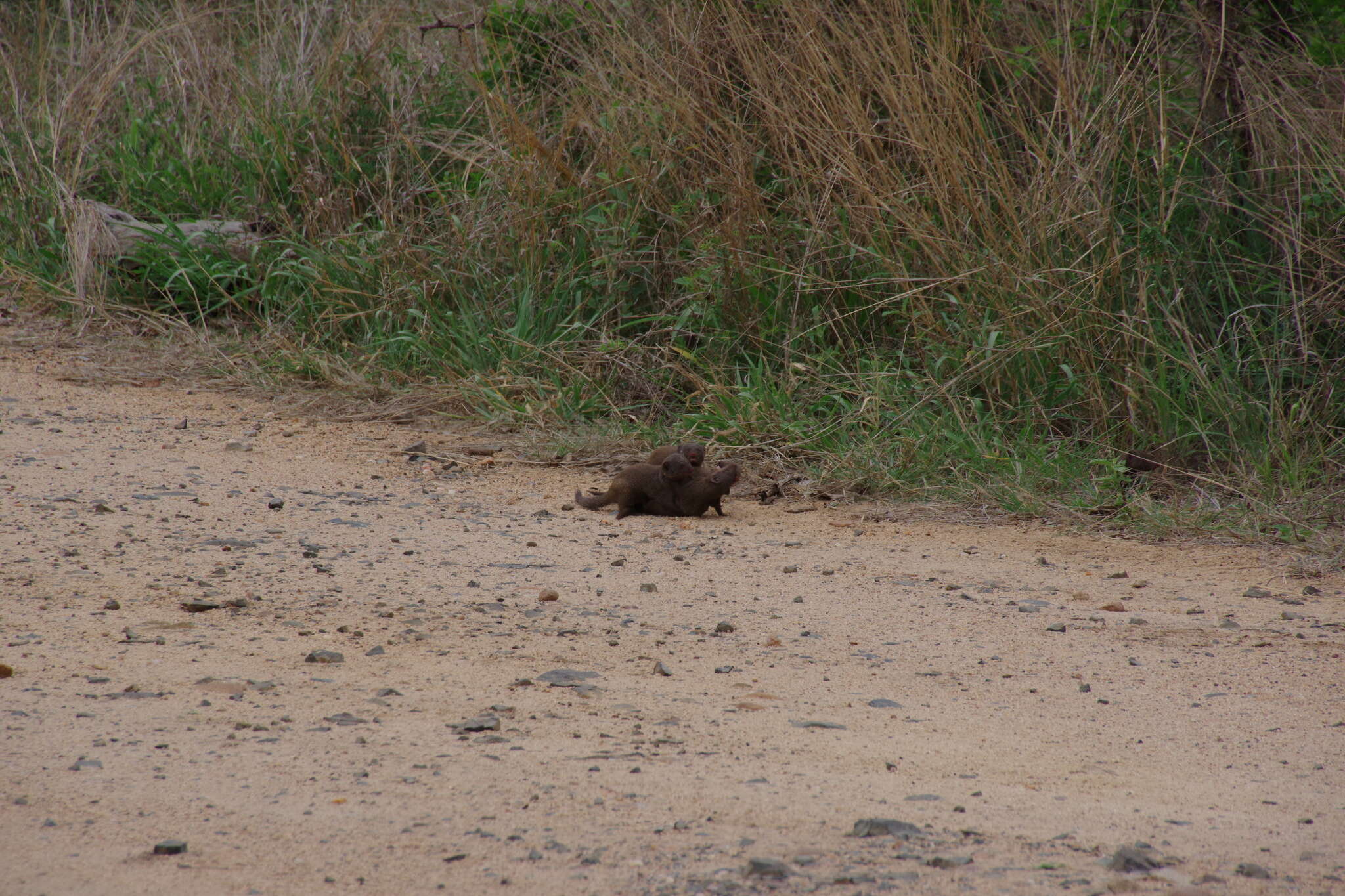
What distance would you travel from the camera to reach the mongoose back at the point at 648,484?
4.83 metres

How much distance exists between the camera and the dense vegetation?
5.40 meters

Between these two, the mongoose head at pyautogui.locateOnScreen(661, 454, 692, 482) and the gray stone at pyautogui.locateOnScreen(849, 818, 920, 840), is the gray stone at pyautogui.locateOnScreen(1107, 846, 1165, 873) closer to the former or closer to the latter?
the gray stone at pyautogui.locateOnScreen(849, 818, 920, 840)

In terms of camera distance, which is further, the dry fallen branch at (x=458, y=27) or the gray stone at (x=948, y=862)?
the dry fallen branch at (x=458, y=27)

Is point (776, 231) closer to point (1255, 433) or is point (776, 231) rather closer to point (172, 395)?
point (1255, 433)

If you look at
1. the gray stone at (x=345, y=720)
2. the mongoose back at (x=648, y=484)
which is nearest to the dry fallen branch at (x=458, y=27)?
the mongoose back at (x=648, y=484)

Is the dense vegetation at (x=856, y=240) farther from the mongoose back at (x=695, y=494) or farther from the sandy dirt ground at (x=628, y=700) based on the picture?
the sandy dirt ground at (x=628, y=700)

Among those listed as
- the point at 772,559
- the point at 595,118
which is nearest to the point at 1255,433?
the point at 772,559

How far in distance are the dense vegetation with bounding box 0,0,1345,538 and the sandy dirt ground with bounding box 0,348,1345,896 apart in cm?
89

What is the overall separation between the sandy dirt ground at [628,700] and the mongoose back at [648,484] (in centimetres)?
11

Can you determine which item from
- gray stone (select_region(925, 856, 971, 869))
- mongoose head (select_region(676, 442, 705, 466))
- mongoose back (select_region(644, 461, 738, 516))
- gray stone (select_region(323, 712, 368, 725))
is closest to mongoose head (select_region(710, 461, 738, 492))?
mongoose back (select_region(644, 461, 738, 516))

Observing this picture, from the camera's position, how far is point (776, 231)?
624 cm

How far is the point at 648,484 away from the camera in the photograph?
4.87m

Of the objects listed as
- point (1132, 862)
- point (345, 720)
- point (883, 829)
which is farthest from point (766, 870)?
point (345, 720)

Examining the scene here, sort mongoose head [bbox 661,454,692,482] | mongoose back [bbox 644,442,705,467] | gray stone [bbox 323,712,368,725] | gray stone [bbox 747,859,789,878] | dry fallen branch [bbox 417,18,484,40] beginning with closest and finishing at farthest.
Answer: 1. gray stone [bbox 747,859,789,878]
2. gray stone [bbox 323,712,368,725]
3. mongoose head [bbox 661,454,692,482]
4. mongoose back [bbox 644,442,705,467]
5. dry fallen branch [bbox 417,18,484,40]
